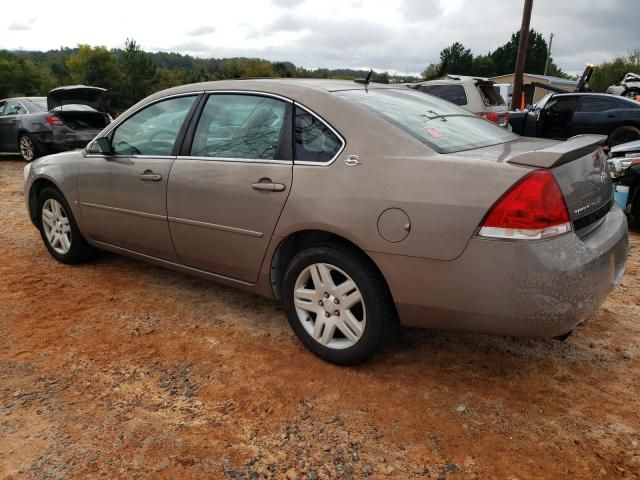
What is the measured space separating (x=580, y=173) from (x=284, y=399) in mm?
1794

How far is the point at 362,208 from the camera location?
2516mm

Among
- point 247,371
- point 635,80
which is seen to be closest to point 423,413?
point 247,371

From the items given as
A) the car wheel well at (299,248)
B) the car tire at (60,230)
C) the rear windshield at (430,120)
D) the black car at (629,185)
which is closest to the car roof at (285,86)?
the rear windshield at (430,120)

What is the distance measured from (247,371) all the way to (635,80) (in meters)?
21.7

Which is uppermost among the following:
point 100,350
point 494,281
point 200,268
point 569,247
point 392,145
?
point 392,145

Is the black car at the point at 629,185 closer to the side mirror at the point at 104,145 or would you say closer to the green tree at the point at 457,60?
the side mirror at the point at 104,145

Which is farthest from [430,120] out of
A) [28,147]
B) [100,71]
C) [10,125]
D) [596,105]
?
[100,71]

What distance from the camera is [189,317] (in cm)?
353

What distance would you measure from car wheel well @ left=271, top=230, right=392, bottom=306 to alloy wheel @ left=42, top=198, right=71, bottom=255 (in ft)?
7.60

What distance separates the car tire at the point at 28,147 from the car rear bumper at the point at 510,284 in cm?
1068

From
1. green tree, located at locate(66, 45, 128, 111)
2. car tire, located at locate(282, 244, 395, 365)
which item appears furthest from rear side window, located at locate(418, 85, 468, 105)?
green tree, located at locate(66, 45, 128, 111)

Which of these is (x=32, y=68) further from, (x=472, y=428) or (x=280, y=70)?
(x=472, y=428)

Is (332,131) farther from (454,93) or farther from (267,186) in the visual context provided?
(454,93)

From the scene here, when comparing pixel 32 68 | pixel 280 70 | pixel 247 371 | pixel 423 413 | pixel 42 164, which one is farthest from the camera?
pixel 32 68
